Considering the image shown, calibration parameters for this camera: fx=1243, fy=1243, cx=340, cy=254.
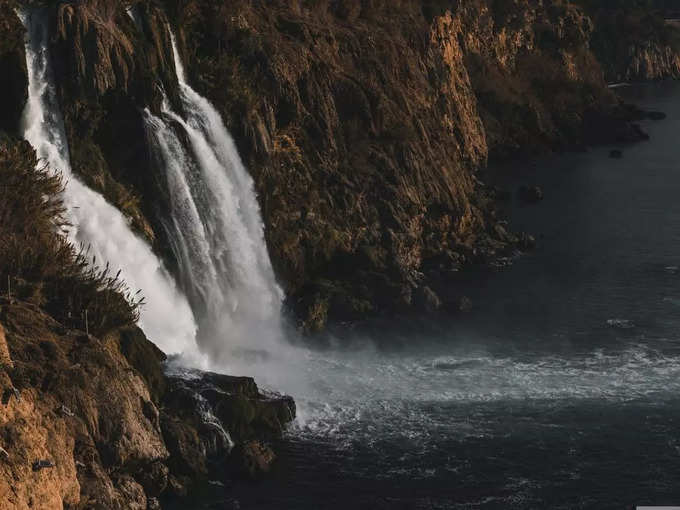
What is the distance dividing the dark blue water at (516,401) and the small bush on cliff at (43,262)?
7.45m

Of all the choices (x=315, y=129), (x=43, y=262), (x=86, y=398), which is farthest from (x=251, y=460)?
(x=315, y=129)

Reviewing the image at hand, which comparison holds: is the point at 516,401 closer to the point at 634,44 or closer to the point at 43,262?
the point at 43,262

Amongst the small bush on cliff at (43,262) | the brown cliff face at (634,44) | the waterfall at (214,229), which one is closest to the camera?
the small bush on cliff at (43,262)

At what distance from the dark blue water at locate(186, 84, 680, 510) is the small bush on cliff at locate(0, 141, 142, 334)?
293 inches

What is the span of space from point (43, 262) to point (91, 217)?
27.3 ft

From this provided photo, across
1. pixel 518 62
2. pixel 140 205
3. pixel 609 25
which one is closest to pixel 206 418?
pixel 140 205

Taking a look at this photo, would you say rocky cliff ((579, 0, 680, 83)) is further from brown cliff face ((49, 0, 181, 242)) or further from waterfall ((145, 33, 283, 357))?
brown cliff face ((49, 0, 181, 242))

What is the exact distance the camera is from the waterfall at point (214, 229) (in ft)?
182

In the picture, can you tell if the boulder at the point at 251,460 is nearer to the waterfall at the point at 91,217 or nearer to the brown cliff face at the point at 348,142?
the waterfall at the point at 91,217

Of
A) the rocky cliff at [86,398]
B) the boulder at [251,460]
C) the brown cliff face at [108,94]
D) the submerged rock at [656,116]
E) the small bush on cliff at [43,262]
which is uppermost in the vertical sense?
the submerged rock at [656,116]

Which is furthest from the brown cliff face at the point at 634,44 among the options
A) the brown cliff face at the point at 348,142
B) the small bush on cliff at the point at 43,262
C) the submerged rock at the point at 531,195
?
the small bush on cliff at the point at 43,262

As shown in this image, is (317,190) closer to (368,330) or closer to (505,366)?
(368,330)

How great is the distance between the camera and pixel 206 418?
145 ft

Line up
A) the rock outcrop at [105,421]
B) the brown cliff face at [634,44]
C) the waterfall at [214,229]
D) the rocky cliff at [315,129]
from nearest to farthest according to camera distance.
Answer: the rock outcrop at [105,421] < the rocky cliff at [315,129] < the waterfall at [214,229] < the brown cliff face at [634,44]
